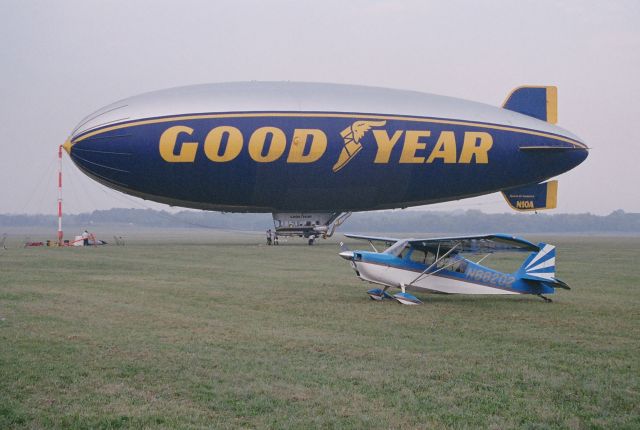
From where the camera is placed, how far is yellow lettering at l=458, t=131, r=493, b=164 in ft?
103

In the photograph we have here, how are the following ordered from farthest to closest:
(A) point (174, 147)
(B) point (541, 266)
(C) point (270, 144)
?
(C) point (270, 144) → (A) point (174, 147) → (B) point (541, 266)

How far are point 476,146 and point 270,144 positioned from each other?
9751 mm

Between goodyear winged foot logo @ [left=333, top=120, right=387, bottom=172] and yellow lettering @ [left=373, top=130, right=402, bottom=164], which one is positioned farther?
Answer: yellow lettering @ [left=373, top=130, right=402, bottom=164]

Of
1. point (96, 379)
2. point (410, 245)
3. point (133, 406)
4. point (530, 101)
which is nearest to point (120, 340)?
point (96, 379)

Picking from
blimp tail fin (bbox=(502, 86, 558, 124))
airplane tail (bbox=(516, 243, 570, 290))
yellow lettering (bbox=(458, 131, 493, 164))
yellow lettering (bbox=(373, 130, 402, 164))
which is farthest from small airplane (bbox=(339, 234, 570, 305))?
blimp tail fin (bbox=(502, 86, 558, 124))

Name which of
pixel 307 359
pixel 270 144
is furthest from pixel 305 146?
pixel 307 359

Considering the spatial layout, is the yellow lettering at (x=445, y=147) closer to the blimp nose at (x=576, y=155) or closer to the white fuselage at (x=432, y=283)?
the blimp nose at (x=576, y=155)

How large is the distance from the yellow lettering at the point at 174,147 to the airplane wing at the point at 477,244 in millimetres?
12869

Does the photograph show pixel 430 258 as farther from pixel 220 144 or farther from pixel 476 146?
pixel 476 146

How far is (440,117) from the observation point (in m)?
31.3

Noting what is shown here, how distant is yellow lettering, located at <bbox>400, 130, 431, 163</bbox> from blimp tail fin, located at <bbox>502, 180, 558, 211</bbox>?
7927mm

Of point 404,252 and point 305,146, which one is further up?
point 305,146

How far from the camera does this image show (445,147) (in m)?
31.1

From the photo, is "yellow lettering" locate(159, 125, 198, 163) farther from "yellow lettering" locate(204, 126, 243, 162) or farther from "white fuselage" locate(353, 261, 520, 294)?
"white fuselage" locate(353, 261, 520, 294)
